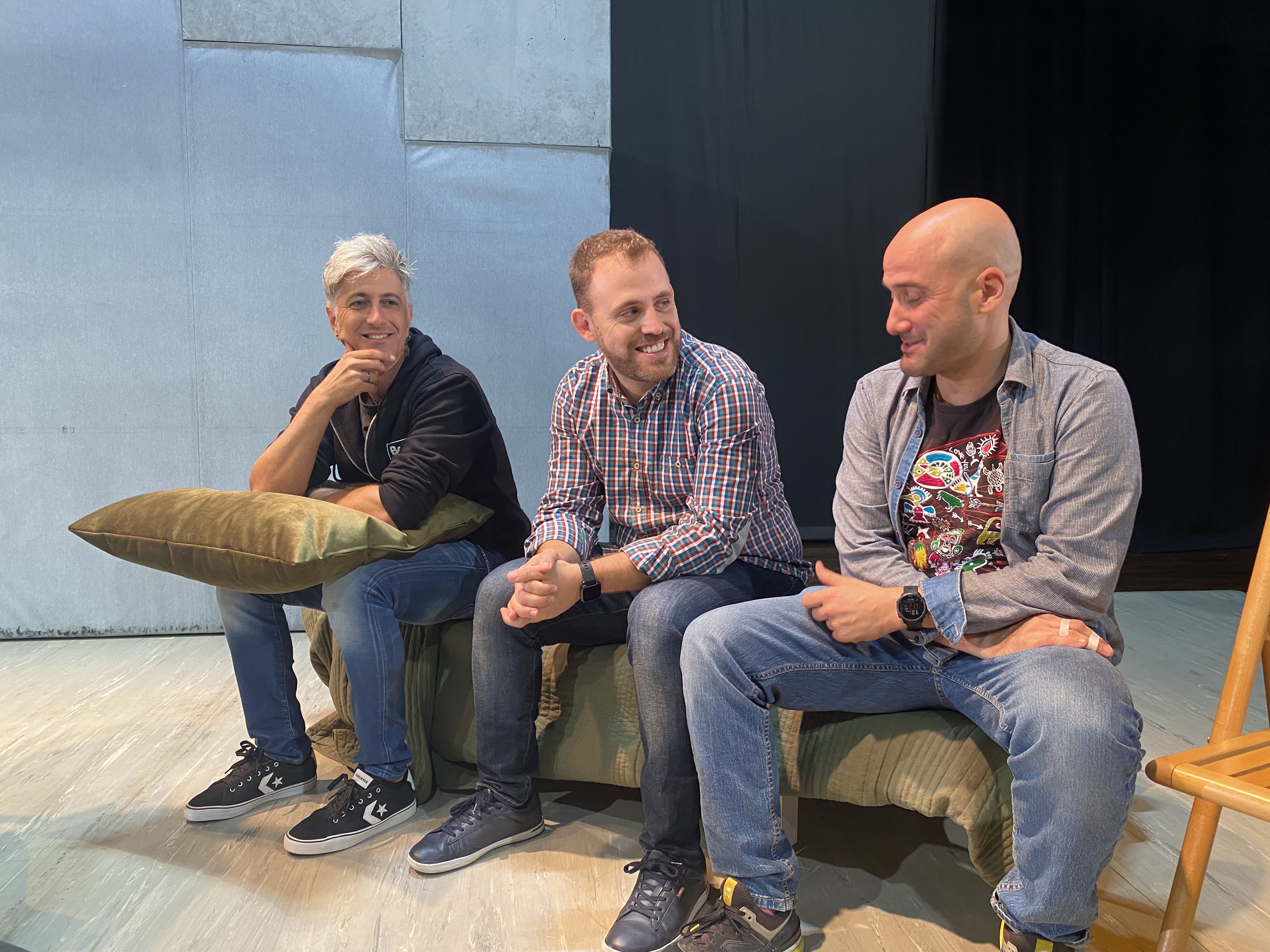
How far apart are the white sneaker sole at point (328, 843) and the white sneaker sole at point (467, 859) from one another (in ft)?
0.34

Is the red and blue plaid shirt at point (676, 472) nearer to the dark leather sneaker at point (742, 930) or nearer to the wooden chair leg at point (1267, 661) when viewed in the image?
the dark leather sneaker at point (742, 930)

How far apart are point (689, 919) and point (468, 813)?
0.48 metres

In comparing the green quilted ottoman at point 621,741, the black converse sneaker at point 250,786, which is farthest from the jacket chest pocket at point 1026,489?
the black converse sneaker at point 250,786

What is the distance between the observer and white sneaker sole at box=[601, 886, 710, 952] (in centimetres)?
150

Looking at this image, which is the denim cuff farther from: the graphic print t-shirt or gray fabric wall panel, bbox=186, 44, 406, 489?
gray fabric wall panel, bbox=186, 44, 406, 489

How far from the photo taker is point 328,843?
5.93 feet

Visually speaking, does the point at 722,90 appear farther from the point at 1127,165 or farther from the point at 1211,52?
the point at 1211,52

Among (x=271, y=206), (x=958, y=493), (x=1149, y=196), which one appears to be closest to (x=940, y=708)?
(x=958, y=493)

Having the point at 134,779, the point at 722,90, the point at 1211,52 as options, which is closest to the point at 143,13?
the point at 722,90

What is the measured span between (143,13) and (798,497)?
10.5 ft

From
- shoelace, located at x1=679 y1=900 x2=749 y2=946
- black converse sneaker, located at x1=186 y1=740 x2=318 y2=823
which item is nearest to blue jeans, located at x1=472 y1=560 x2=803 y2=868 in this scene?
shoelace, located at x1=679 y1=900 x2=749 y2=946

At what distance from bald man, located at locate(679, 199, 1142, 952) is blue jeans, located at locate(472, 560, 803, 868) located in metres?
0.08

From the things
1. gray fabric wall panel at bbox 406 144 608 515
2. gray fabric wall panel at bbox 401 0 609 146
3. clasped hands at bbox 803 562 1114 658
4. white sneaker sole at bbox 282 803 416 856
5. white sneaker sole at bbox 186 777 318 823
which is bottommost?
white sneaker sole at bbox 186 777 318 823

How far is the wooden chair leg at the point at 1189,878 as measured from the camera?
1309 millimetres
